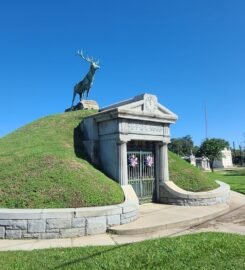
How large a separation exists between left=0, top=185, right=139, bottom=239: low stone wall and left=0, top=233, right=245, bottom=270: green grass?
1.20 m

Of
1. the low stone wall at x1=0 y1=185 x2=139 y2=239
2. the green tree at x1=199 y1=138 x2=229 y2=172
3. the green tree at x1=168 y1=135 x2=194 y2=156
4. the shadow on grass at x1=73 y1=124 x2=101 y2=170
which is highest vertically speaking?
the green tree at x1=168 y1=135 x2=194 y2=156

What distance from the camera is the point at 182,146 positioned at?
330 feet

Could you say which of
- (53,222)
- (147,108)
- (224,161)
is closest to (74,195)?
(53,222)

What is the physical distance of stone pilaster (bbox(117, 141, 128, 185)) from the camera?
428 inches

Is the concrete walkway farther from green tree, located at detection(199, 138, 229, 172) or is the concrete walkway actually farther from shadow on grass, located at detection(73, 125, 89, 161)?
green tree, located at detection(199, 138, 229, 172)

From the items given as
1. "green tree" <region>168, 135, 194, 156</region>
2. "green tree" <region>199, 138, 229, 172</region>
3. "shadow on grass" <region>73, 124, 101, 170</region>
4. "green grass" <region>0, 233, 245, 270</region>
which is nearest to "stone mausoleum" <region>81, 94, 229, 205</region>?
"shadow on grass" <region>73, 124, 101, 170</region>

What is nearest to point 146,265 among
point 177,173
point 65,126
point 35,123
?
point 177,173

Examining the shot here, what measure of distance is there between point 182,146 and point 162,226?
9413 cm

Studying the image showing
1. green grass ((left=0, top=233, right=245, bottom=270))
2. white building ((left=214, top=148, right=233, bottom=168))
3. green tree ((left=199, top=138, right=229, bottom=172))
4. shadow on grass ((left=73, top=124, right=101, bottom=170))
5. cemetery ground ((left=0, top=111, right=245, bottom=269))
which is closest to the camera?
green grass ((left=0, top=233, right=245, bottom=270))

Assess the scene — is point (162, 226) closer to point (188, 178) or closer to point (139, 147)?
point (139, 147)

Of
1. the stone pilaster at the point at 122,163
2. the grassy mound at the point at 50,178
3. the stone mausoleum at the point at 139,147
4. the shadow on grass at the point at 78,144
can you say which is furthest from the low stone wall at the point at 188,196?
the shadow on grass at the point at 78,144

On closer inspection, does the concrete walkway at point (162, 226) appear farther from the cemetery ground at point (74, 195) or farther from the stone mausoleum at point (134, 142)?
the stone mausoleum at point (134, 142)

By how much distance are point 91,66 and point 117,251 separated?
1453cm

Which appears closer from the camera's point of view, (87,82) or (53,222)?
(53,222)
